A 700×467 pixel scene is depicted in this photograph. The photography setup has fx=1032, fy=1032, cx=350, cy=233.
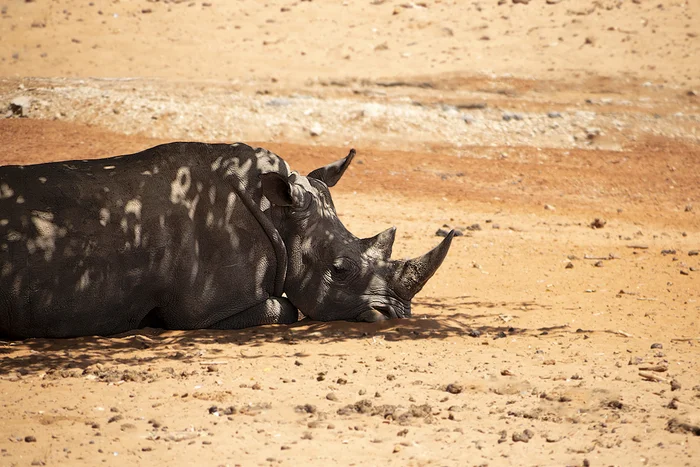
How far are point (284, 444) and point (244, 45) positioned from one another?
19.7 meters

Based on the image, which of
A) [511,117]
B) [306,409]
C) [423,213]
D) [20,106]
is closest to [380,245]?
[306,409]

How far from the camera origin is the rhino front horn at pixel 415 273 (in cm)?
876

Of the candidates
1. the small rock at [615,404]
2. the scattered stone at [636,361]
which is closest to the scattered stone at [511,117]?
the scattered stone at [636,361]

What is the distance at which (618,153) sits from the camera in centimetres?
1920

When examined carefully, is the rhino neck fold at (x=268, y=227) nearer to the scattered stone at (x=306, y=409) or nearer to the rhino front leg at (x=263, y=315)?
the rhino front leg at (x=263, y=315)

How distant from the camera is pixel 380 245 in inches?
360

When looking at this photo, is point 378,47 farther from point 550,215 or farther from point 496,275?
point 496,275

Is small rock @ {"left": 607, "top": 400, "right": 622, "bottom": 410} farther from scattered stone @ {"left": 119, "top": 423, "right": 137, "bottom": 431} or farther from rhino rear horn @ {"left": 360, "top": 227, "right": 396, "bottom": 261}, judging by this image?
scattered stone @ {"left": 119, "top": 423, "right": 137, "bottom": 431}

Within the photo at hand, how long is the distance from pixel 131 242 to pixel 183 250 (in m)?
0.43

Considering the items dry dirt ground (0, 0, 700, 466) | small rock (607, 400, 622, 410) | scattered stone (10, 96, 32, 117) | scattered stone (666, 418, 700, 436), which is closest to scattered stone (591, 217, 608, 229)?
dry dirt ground (0, 0, 700, 466)

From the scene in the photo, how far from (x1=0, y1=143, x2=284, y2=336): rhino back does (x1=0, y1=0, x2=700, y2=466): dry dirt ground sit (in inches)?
11.5

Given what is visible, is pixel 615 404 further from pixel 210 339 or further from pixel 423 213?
pixel 423 213

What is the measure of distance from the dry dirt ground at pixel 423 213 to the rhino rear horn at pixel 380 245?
25.7 inches

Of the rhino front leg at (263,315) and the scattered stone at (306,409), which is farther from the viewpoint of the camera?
the rhino front leg at (263,315)
